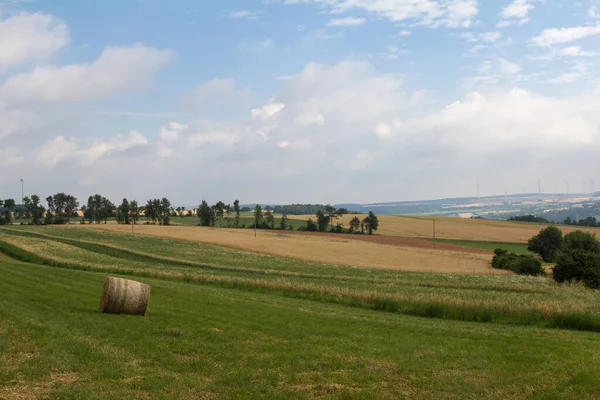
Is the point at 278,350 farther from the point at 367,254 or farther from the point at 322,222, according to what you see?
the point at 322,222

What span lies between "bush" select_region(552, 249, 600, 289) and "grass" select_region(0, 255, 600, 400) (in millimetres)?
33530

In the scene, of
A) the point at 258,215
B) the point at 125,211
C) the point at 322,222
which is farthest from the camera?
the point at 125,211

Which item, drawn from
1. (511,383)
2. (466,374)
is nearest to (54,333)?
(466,374)

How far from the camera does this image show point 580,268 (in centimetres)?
4816

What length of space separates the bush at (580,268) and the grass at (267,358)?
33.5 meters

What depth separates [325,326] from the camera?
16.8 m

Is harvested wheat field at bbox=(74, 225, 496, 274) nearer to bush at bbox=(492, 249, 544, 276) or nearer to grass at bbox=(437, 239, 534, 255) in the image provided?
bush at bbox=(492, 249, 544, 276)

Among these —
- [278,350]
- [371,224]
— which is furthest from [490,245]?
[278,350]

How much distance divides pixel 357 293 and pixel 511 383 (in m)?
16.9

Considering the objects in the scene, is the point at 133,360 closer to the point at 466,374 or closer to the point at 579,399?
the point at 466,374

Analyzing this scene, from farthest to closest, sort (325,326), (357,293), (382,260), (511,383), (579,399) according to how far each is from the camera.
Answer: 1. (382,260)
2. (357,293)
3. (325,326)
4. (511,383)
5. (579,399)

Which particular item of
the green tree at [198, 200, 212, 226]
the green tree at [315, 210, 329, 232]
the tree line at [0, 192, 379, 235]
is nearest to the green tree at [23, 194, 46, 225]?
the tree line at [0, 192, 379, 235]

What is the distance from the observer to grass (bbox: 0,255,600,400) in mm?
9758

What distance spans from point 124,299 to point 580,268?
146 feet
